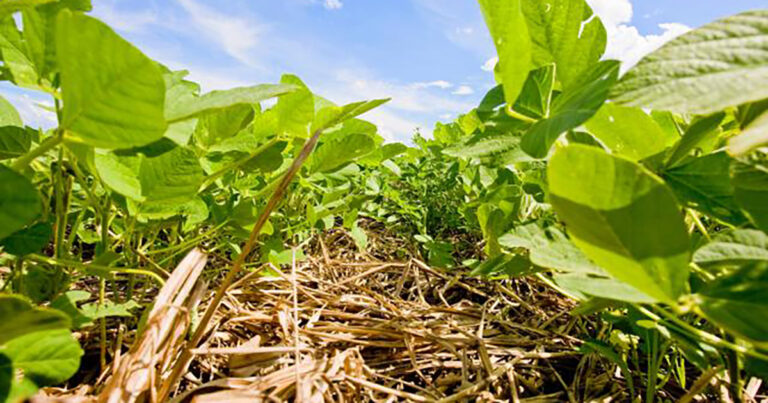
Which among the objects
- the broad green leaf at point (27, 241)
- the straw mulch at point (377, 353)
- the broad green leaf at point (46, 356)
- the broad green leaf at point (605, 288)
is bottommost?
the straw mulch at point (377, 353)

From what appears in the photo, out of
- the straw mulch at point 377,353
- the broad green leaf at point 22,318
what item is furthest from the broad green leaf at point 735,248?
the broad green leaf at point 22,318

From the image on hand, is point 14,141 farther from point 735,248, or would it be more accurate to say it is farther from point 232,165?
point 735,248

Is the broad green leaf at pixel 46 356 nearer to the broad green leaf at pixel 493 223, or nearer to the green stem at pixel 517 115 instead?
the green stem at pixel 517 115

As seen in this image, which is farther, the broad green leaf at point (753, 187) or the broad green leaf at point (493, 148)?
the broad green leaf at point (493, 148)

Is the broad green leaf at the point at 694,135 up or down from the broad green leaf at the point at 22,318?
up

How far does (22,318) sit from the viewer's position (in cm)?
29

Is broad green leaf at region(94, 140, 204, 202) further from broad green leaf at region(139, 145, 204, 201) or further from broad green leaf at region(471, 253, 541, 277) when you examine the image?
broad green leaf at region(471, 253, 541, 277)

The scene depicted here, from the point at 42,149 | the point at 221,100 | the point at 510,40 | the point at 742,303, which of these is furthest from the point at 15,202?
the point at 742,303

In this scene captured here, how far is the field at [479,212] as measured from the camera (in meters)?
0.28

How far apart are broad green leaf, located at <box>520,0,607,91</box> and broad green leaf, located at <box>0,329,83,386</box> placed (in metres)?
0.49

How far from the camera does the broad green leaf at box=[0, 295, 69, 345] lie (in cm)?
29

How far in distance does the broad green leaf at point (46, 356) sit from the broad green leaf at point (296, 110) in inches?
16.8

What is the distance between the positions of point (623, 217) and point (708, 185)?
0.19 m

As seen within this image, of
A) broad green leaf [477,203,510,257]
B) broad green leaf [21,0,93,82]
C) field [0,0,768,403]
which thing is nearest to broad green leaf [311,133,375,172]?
field [0,0,768,403]
